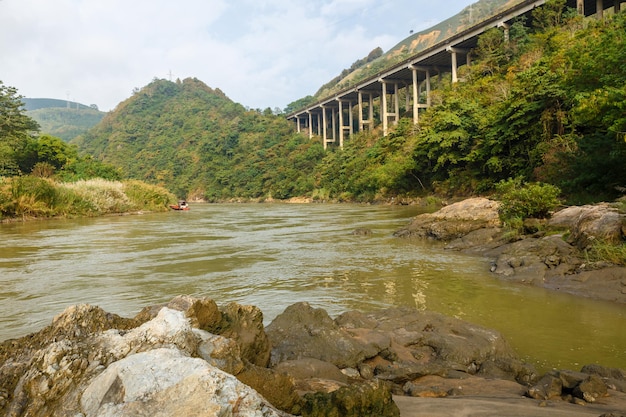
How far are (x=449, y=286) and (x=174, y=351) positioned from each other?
6283mm

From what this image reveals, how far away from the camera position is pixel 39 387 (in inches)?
85.8

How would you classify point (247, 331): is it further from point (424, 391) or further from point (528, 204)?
point (528, 204)

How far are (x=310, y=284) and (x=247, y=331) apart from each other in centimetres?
463

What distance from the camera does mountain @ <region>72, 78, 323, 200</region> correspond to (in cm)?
6846

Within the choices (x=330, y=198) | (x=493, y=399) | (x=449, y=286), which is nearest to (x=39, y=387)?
(x=493, y=399)

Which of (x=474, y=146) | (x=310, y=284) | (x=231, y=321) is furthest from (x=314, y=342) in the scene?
(x=474, y=146)

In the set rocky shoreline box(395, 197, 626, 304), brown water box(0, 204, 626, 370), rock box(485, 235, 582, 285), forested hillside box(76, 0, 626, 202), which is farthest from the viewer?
forested hillside box(76, 0, 626, 202)

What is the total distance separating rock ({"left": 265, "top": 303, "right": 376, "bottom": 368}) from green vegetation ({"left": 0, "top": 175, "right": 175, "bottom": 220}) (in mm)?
22334

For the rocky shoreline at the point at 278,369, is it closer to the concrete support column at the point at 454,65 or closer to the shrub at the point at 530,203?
the shrub at the point at 530,203

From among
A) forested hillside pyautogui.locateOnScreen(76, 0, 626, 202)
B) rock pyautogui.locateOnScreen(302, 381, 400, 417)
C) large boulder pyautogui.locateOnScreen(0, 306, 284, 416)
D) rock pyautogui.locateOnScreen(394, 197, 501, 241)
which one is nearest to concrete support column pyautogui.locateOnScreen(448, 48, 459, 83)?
forested hillside pyautogui.locateOnScreen(76, 0, 626, 202)

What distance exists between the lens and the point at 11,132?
3803cm

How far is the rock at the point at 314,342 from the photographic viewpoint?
402 cm

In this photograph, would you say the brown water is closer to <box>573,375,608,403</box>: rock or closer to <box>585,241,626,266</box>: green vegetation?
<box>573,375,608,403</box>: rock

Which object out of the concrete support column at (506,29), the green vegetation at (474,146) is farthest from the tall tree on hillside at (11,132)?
the concrete support column at (506,29)
